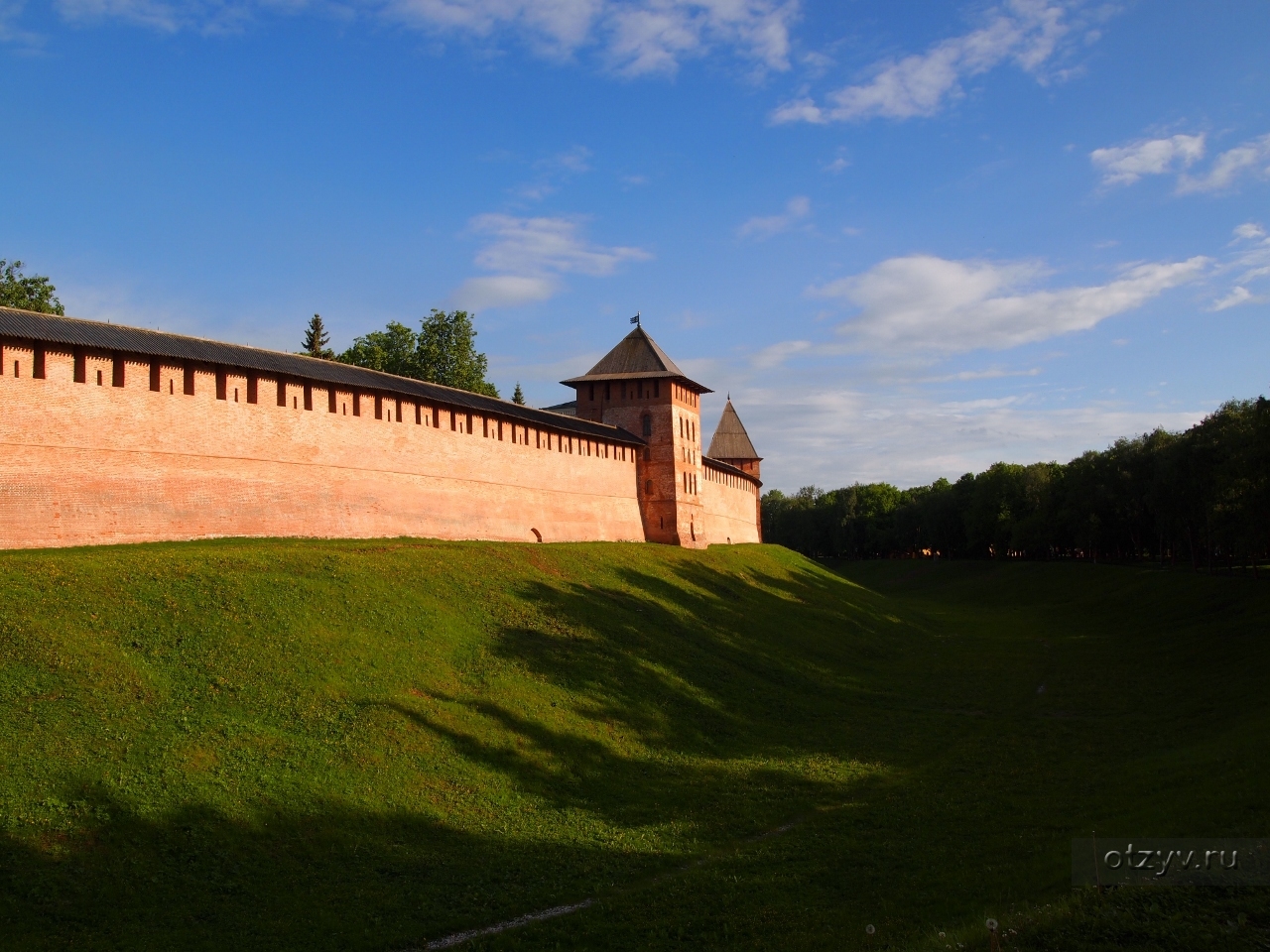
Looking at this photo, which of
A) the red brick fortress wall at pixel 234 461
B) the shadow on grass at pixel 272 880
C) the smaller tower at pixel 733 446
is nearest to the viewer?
the shadow on grass at pixel 272 880

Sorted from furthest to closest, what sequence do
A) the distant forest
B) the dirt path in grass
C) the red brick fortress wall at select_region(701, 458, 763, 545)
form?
the red brick fortress wall at select_region(701, 458, 763, 545), the distant forest, the dirt path in grass

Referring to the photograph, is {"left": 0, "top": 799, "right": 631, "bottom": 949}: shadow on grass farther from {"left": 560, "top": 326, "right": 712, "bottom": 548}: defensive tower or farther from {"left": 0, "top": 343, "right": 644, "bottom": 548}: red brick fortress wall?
{"left": 560, "top": 326, "right": 712, "bottom": 548}: defensive tower

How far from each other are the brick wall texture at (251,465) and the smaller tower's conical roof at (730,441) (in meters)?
31.5

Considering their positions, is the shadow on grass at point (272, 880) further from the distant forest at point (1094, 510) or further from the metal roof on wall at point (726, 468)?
the metal roof on wall at point (726, 468)

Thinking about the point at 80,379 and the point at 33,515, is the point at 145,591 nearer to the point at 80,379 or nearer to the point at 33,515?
the point at 33,515

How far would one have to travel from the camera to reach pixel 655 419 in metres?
38.5

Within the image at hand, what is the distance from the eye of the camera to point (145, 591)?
49.4 ft

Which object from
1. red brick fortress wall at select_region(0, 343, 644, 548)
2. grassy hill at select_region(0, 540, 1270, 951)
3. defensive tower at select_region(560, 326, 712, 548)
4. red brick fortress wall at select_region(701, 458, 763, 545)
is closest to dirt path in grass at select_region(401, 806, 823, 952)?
grassy hill at select_region(0, 540, 1270, 951)

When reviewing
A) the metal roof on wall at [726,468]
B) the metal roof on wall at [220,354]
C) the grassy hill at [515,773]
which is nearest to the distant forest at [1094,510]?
the grassy hill at [515,773]

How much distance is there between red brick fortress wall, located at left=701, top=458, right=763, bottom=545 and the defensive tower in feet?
13.4

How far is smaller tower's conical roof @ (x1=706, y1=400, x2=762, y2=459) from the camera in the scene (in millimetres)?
64250

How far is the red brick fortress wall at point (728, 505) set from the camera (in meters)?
45.0

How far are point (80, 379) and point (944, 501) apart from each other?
71369mm

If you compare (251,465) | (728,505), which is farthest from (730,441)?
(251,465)
